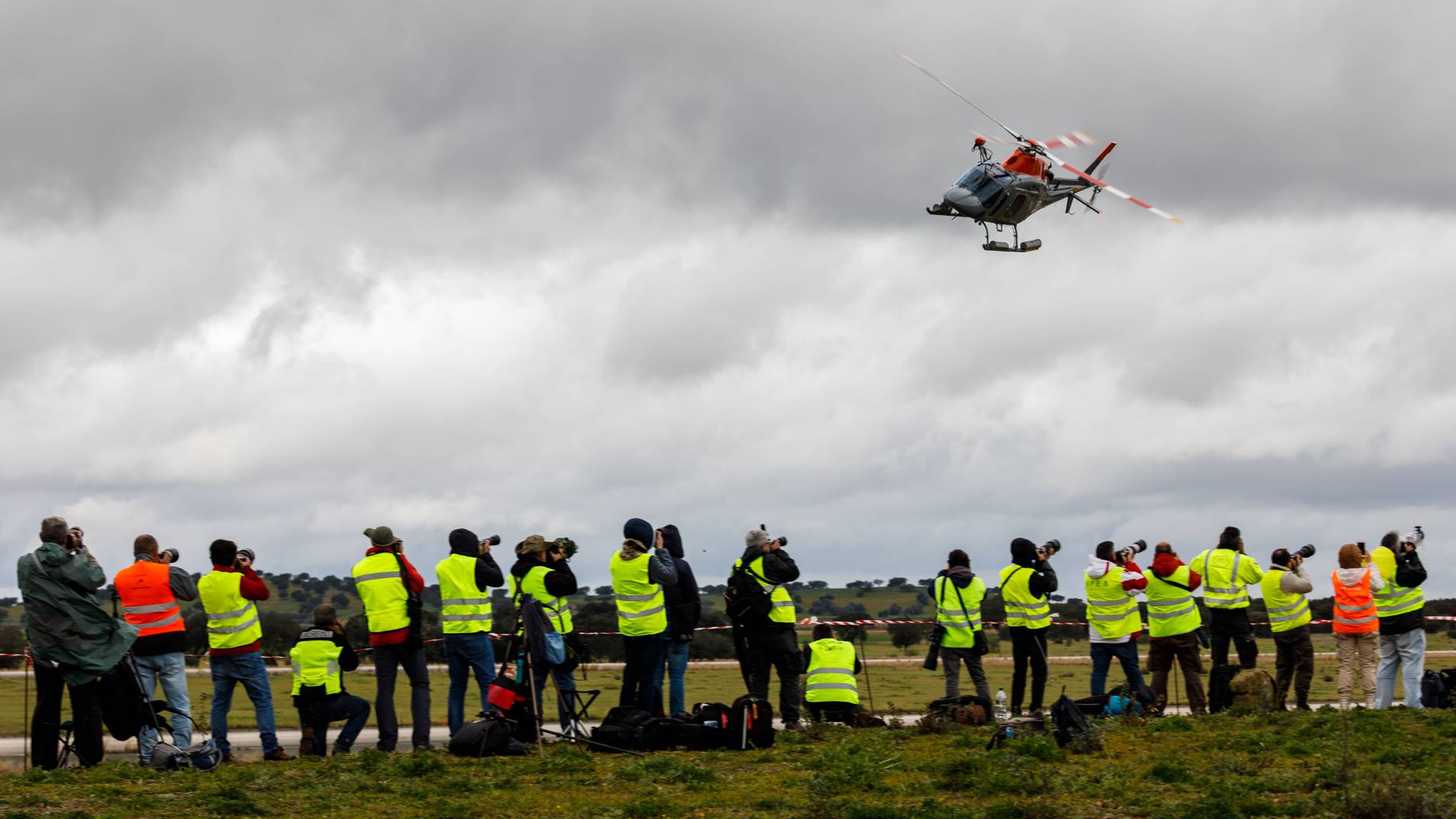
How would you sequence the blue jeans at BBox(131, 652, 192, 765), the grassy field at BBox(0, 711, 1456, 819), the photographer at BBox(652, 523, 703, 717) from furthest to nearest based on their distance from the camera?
the photographer at BBox(652, 523, 703, 717) < the blue jeans at BBox(131, 652, 192, 765) < the grassy field at BBox(0, 711, 1456, 819)

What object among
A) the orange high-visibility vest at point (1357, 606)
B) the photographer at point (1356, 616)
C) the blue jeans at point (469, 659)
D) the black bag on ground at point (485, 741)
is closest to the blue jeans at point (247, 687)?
the blue jeans at point (469, 659)

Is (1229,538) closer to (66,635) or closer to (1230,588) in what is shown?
(1230,588)

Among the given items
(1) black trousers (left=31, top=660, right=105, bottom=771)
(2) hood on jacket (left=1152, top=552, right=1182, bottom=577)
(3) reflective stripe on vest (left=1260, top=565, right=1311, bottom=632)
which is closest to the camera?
(1) black trousers (left=31, top=660, right=105, bottom=771)

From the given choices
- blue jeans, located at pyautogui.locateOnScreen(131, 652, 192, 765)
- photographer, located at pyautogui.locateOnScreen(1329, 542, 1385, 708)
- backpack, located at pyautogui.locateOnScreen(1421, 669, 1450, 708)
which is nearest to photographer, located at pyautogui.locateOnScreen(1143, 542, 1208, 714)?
photographer, located at pyautogui.locateOnScreen(1329, 542, 1385, 708)

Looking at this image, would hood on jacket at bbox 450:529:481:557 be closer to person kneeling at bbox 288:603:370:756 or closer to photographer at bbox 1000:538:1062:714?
person kneeling at bbox 288:603:370:756

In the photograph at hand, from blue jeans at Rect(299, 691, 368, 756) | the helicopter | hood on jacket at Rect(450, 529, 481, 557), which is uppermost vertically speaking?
the helicopter

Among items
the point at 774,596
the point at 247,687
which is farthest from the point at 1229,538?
the point at 247,687

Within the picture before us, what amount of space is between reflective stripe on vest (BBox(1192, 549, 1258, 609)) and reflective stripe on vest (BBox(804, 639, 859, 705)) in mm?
5019

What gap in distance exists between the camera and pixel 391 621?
15.0 metres

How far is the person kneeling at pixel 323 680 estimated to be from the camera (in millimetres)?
15258

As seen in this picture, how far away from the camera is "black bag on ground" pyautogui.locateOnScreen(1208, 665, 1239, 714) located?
1811 centimetres

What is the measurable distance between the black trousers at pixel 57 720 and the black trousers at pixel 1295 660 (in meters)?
13.9

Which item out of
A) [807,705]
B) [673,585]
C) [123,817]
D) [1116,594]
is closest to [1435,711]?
[1116,594]

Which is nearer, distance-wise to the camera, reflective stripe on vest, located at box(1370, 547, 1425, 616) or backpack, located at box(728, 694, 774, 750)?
backpack, located at box(728, 694, 774, 750)
